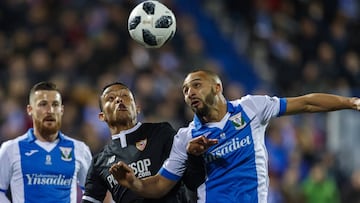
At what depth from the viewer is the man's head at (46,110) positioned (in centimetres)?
811

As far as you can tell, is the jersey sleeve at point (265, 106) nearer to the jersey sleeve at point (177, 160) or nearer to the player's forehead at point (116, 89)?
the jersey sleeve at point (177, 160)

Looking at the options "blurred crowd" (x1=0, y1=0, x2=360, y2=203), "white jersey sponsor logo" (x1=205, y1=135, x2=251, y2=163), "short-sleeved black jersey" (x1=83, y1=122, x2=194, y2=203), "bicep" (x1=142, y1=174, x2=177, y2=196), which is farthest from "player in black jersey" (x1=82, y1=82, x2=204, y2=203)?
"blurred crowd" (x1=0, y1=0, x2=360, y2=203)

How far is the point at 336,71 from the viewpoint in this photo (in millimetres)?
15078

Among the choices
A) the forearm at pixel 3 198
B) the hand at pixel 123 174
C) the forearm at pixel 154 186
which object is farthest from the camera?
the forearm at pixel 3 198

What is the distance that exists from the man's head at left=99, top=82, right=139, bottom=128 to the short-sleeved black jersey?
8cm

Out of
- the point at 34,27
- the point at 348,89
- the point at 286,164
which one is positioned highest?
the point at 34,27

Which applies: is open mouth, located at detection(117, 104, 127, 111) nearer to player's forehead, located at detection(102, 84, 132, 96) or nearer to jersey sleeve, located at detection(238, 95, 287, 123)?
player's forehead, located at detection(102, 84, 132, 96)

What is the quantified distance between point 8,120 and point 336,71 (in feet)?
17.7

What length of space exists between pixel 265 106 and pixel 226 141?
401mm

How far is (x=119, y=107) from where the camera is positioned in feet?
24.9

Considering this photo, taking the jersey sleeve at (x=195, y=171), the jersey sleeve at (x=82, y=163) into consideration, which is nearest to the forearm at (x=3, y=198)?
the jersey sleeve at (x=82, y=163)

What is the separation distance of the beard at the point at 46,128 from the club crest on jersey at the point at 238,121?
1.65 metres

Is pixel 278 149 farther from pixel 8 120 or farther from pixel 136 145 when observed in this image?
pixel 136 145

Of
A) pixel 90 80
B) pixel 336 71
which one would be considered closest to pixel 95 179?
pixel 90 80
